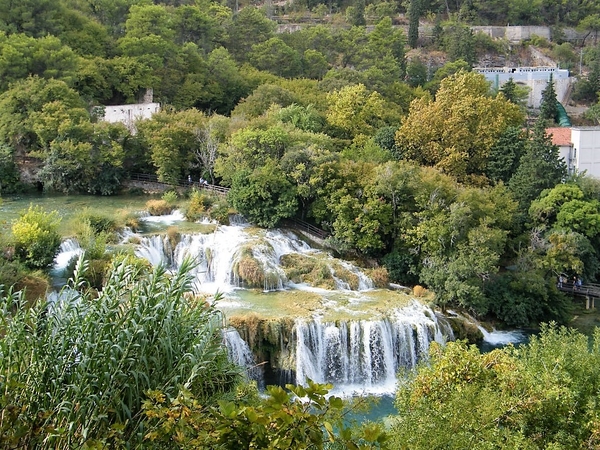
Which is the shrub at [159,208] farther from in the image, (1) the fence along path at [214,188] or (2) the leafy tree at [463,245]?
(2) the leafy tree at [463,245]

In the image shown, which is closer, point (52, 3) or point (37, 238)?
point (37, 238)

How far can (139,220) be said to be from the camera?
965 inches

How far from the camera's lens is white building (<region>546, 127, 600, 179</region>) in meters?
29.0

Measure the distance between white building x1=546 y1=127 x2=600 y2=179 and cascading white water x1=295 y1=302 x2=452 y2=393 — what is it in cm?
1447

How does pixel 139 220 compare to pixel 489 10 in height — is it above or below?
below

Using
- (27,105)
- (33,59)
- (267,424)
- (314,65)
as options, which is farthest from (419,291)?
(314,65)

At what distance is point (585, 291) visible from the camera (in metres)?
23.6

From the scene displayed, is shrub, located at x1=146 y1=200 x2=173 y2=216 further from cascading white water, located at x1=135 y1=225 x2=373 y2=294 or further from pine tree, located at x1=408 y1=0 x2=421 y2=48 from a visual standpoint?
pine tree, located at x1=408 y1=0 x2=421 y2=48

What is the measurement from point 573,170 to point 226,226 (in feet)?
50.5

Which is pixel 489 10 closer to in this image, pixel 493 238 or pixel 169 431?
pixel 493 238

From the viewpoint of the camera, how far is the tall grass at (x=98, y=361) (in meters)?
6.60

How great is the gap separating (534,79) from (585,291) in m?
30.1

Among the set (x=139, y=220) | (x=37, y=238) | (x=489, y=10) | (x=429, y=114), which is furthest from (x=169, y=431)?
(x=489, y=10)

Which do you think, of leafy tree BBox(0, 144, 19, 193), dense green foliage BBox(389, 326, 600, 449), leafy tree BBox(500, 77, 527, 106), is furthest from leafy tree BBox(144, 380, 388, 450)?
leafy tree BBox(500, 77, 527, 106)
